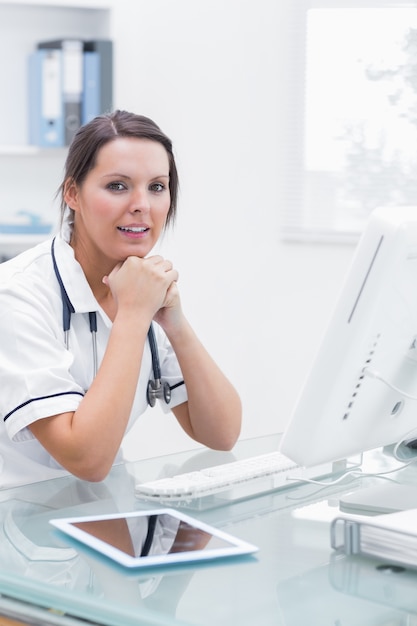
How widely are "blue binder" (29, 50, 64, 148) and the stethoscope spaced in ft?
5.07

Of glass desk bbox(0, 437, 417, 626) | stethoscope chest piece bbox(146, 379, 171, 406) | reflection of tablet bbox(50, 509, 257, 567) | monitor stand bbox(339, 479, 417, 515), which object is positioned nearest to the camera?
glass desk bbox(0, 437, 417, 626)

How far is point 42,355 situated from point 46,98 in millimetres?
1886

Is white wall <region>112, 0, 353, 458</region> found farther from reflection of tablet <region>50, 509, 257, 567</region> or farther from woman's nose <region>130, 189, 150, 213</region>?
reflection of tablet <region>50, 509, 257, 567</region>

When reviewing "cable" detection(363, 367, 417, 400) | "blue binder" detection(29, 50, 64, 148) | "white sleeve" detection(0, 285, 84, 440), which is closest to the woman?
"white sleeve" detection(0, 285, 84, 440)

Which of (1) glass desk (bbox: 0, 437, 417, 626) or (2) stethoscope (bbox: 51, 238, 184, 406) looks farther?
(2) stethoscope (bbox: 51, 238, 184, 406)

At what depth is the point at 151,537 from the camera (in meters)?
1.22

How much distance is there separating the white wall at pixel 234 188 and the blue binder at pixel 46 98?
0.93 ft

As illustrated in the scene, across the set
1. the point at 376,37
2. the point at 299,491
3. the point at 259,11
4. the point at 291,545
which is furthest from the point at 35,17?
the point at 291,545

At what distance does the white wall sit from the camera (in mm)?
3580

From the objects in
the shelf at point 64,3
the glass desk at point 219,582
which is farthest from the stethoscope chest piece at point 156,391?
the shelf at point 64,3

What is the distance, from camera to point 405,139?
341 cm

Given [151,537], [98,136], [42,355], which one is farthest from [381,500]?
[98,136]

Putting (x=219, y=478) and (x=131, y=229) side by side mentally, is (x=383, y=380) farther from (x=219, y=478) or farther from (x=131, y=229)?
(x=131, y=229)

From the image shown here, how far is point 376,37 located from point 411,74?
7.2 inches
